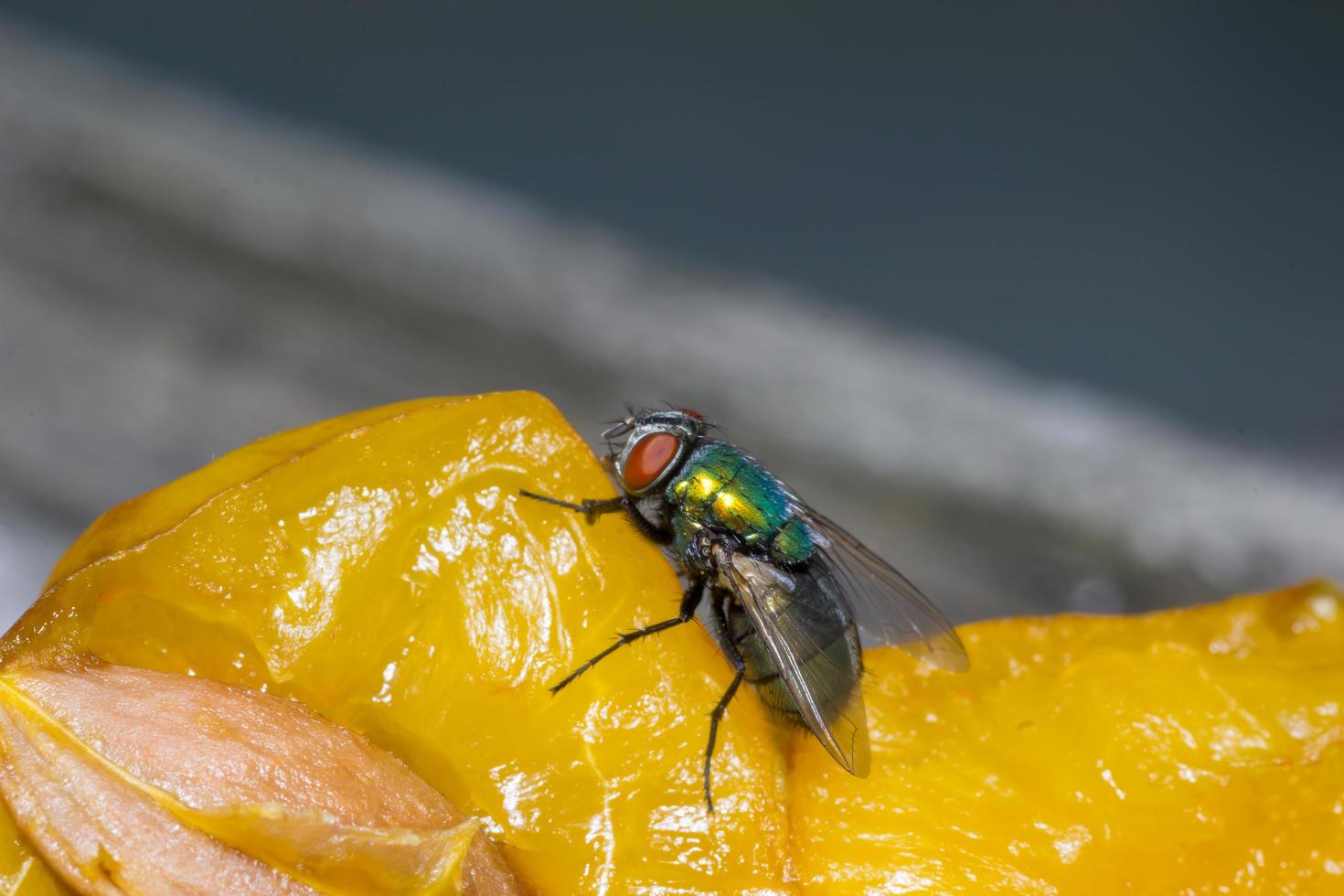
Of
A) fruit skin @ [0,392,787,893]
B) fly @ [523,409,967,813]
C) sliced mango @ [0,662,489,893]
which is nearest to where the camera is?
sliced mango @ [0,662,489,893]

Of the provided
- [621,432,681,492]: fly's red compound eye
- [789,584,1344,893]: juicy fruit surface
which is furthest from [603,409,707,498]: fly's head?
[789,584,1344,893]: juicy fruit surface

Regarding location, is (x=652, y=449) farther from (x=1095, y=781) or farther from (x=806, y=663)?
(x=1095, y=781)

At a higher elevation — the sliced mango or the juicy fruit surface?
the juicy fruit surface

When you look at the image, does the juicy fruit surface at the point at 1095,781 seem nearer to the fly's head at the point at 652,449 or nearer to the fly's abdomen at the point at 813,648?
the fly's abdomen at the point at 813,648

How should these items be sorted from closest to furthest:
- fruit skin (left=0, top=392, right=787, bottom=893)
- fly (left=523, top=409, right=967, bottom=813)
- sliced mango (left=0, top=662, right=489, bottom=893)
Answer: sliced mango (left=0, top=662, right=489, bottom=893) → fruit skin (left=0, top=392, right=787, bottom=893) → fly (left=523, top=409, right=967, bottom=813)

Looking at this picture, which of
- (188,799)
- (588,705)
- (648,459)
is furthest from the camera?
(648,459)

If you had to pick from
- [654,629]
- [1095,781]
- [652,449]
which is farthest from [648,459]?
[1095,781]

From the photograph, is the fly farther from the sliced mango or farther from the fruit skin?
the sliced mango
